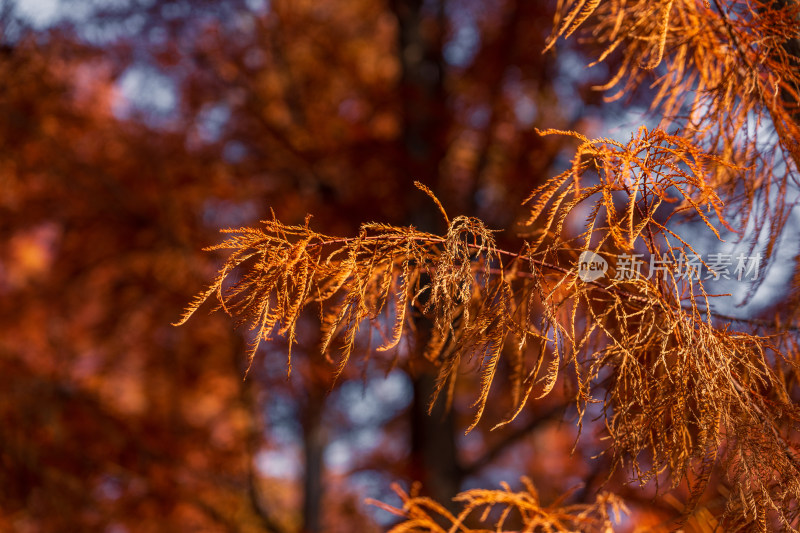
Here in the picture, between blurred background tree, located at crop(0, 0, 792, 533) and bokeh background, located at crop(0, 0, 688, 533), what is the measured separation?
20 mm

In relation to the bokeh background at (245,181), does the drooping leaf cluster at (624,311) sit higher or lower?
lower

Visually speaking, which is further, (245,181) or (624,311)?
(245,181)

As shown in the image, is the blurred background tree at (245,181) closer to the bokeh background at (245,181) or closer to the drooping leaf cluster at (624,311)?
the bokeh background at (245,181)

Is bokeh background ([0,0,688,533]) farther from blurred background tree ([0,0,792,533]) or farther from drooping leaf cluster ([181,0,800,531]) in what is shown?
drooping leaf cluster ([181,0,800,531])

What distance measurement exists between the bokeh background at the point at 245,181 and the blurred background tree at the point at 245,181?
0.8 inches

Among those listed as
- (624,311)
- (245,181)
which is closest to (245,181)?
(245,181)

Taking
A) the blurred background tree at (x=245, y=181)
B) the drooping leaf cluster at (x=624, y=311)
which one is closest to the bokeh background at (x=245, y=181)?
the blurred background tree at (x=245, y=181)

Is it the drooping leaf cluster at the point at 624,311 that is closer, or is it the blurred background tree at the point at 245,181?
the drooping leaf cluster at the point at 624,311

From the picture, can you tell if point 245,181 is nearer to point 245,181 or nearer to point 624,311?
point 245,181

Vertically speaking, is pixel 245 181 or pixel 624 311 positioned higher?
pixel 245 181

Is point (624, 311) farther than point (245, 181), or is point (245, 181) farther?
point (245, 181)

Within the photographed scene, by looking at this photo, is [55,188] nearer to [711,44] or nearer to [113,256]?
[113,256]

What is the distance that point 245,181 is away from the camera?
4.12m

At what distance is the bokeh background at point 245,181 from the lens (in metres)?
3.40
